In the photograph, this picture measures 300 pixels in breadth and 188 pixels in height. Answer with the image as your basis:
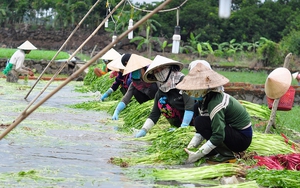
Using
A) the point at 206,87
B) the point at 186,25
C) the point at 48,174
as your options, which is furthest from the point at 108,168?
the point at 186,25

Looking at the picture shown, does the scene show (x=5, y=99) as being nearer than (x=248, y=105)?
No

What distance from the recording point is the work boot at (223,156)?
252 inches

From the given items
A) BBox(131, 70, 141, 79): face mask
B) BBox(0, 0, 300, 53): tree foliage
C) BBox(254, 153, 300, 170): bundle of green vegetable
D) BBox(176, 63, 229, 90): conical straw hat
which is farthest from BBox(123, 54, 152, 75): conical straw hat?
BBox(0, 0, 300, 53): tree foliage

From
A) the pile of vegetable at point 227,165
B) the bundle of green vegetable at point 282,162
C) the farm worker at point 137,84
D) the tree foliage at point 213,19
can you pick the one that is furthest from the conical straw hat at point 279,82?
the tree foliage at point 213,19

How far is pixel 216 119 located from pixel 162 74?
2.13 metres

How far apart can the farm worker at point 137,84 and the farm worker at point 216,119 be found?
3.20m

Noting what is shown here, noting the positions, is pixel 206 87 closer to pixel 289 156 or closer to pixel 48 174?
pixel 289 156

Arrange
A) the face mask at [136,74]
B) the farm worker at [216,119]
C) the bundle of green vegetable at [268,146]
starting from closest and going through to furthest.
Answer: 1. the farm worker at [216,119]
2. the bundle of green vegetable at [268,146]
3. the face mask at [136,74]

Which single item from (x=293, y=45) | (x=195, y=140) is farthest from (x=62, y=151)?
(x=293, y=45)

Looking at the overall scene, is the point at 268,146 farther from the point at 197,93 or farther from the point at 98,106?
the point at 98,106

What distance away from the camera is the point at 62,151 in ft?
23.5

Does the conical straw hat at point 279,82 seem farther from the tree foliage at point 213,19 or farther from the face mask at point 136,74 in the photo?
the tree foliage at point 213,19

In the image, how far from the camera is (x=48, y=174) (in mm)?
5777

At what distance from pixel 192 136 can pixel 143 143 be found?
0.99 m
